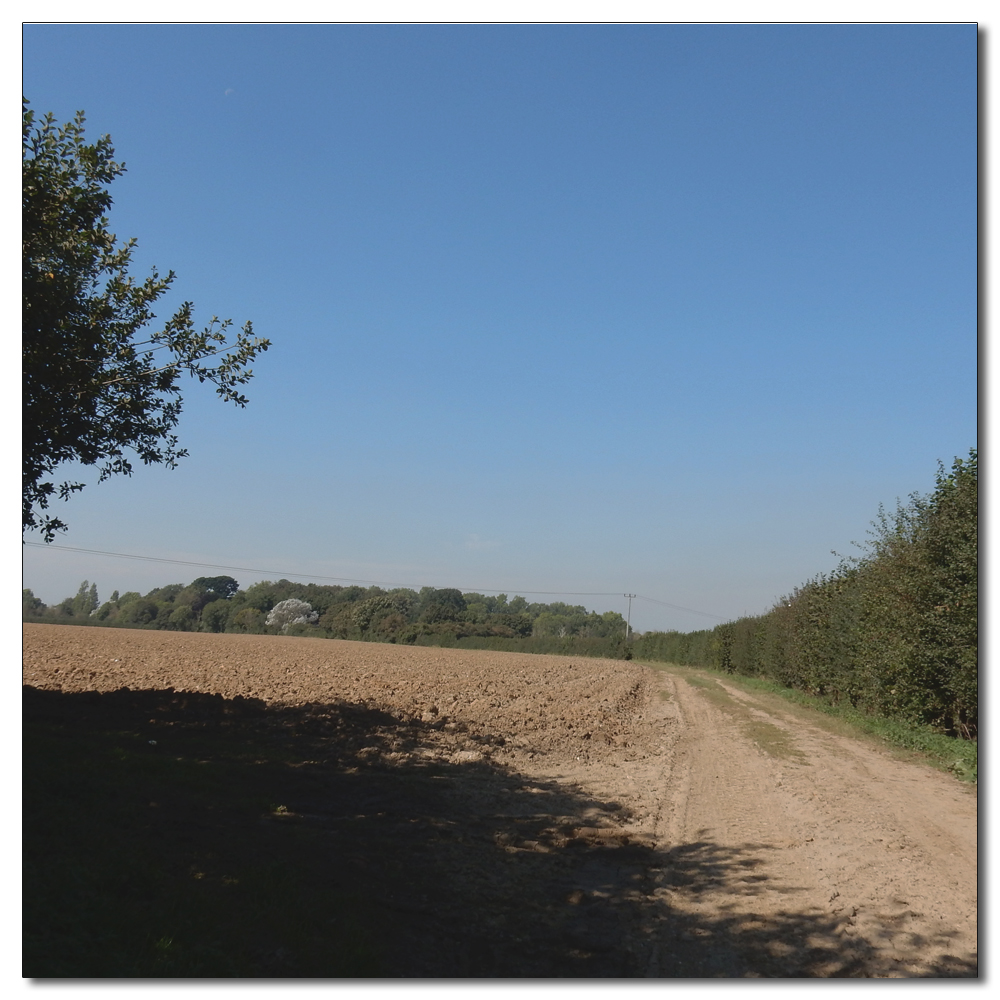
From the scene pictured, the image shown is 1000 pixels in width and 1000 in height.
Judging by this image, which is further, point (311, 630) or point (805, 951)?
point (311, 630)

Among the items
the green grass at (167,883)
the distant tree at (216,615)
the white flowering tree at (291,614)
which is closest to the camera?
the green grass at (167,883)

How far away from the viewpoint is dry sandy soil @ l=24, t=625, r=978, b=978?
195 inches

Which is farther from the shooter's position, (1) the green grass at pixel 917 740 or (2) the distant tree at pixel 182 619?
(2) the distant tree at pixel 182 619

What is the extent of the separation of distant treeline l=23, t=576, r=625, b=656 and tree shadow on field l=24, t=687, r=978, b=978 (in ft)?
236

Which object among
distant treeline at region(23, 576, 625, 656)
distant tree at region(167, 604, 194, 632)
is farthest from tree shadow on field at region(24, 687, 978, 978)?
distant tree at region(167, 604, 194, 632)

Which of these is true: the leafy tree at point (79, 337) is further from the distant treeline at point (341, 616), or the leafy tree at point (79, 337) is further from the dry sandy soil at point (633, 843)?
the distant treeline at point (341, 616)

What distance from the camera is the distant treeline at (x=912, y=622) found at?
12641 mm

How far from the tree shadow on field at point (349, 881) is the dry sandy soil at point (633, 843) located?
33mm

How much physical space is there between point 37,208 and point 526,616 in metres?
97.9

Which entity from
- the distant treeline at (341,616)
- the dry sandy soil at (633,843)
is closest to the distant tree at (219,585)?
the distant treeline at (341,616)

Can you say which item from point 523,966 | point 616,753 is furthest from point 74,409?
point 616,753

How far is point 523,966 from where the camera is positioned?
4.72m

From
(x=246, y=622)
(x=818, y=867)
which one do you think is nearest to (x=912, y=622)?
(x=818, y=867)

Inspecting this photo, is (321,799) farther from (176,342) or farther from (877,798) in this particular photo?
(877,798)
